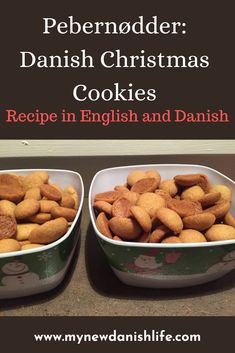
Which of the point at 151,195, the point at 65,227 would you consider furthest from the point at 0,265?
the point at 151,195

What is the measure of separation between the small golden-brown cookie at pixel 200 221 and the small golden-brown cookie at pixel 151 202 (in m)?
0.04

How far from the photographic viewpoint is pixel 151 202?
429 mm

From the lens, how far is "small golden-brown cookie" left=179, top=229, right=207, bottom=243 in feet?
1.25

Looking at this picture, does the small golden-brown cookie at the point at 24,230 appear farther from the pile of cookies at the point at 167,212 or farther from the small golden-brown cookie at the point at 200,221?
the small golden-brown cookie at the point at 200,221

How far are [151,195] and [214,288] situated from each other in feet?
0.48

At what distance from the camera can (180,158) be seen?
0.62 meters

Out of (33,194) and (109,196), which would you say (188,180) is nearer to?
(109,196)

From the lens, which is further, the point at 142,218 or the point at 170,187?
the point at 170,187

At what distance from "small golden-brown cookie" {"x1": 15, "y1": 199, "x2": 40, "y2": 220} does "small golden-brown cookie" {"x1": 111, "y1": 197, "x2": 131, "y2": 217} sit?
10cm

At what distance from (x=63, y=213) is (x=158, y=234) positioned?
0.40 ft

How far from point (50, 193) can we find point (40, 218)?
5 centimetres

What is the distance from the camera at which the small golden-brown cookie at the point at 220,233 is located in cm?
39

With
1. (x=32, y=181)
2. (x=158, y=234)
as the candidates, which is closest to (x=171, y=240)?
(x=158, y=234)

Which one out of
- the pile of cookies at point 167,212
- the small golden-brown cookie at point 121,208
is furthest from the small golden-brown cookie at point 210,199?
the small golden-brown cookie at point 121,208
